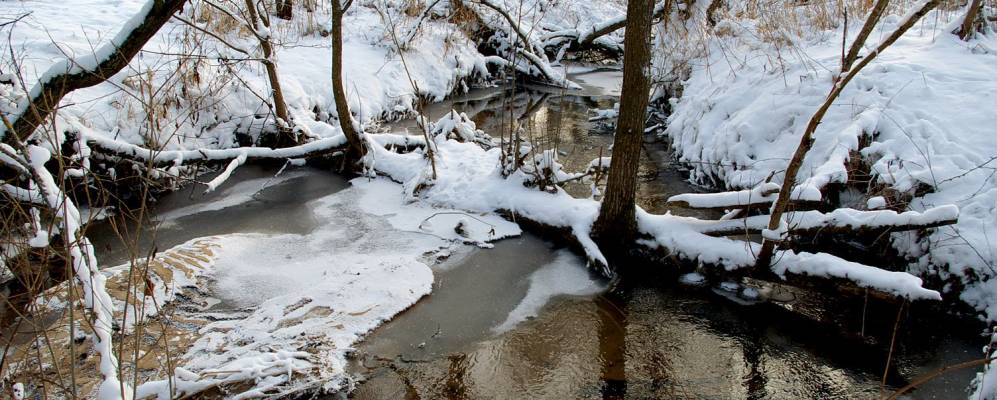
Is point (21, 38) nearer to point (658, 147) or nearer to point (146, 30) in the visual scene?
point (146, 30)

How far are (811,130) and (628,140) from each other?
142 centimetres

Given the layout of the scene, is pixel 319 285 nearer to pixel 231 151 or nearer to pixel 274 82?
pixel 231 151

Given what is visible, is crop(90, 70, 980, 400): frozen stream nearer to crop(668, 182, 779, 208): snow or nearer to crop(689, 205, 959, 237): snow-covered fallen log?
crop(689, 205, 959, 237): snow-covered fallen log

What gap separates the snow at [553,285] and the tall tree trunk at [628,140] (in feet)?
1.19

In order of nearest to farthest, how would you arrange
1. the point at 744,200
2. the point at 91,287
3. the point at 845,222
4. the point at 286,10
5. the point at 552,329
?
the point at 91,287 < the point at 552,329 < the point at 845,222 < the point at 744,200 < the point at 286,10

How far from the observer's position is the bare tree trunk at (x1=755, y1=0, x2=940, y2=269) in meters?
3.71

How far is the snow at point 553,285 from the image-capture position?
4.95 m

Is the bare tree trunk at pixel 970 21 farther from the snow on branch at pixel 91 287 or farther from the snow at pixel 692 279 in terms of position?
the snow on branch at pixel 91 287

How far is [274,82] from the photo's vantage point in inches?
315

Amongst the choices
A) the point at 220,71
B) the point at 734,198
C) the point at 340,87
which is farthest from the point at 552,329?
the point at 220,71

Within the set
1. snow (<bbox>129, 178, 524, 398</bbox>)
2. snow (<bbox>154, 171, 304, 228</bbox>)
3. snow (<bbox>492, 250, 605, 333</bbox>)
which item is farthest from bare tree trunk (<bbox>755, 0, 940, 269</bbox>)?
snow (<bbox>154, 171, 304, 228</bbox>)

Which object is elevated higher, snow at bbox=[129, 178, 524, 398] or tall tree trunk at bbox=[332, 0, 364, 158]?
tall tree trunk at bbox=[332, 0, 364, 158]

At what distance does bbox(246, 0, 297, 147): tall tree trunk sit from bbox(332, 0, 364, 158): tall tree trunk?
905 mm

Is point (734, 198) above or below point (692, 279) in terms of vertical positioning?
above
